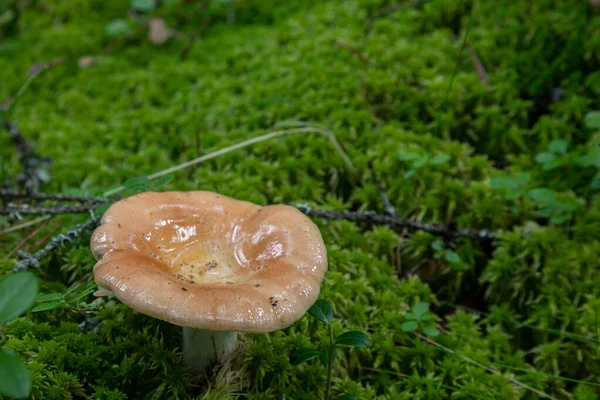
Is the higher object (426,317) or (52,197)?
(52,197)

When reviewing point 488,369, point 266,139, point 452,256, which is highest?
point 266,139

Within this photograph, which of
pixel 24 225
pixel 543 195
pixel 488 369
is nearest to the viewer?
pixel 488 369

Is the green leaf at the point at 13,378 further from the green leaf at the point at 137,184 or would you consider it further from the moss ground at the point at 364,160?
the green leaf at the point at 137,184

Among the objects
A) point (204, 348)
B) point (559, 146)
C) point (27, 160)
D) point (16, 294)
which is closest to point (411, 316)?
point (204, 348)

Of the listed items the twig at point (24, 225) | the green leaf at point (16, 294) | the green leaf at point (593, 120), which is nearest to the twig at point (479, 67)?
the green leaf at point (593, 120)

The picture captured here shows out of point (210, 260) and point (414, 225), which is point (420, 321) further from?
point (210, 260)

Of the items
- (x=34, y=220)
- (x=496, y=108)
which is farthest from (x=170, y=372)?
(x=496, y=108)

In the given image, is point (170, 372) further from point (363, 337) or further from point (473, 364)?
point (473, 364)
